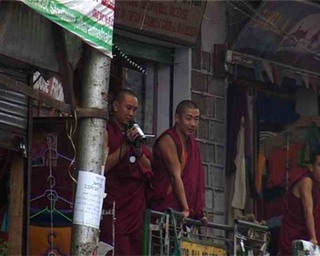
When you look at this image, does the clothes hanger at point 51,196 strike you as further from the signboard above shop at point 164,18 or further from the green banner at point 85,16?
the signboard above shop at point 164,18

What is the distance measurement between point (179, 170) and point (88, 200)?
9.50ft

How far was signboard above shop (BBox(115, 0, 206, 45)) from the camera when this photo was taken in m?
11.9

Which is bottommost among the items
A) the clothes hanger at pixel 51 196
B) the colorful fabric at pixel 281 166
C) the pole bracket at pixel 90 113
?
the clothes hanger at pixel 51 196

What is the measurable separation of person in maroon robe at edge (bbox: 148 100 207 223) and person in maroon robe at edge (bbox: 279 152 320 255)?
5.45 feet

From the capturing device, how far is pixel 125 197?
10641 mm

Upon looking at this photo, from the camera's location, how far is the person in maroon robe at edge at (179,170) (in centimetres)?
1093

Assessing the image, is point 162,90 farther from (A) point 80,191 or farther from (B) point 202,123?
(A) point 80,191

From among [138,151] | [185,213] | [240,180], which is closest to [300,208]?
[240,180]

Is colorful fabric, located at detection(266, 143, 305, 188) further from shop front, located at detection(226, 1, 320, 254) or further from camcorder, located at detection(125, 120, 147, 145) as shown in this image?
camcorder, located at detection(125, 120, 147, 145)

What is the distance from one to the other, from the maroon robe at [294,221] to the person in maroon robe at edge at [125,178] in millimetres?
2422

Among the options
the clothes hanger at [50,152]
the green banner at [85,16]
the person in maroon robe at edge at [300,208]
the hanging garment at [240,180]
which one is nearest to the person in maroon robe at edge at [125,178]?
the clothes hanger at [50,152]

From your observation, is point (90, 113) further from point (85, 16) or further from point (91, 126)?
point (85, 16)

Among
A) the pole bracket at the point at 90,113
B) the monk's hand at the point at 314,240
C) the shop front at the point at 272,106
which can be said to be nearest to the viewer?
the pole bracket at the point at 90,113

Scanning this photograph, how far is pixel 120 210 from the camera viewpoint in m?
10.6
